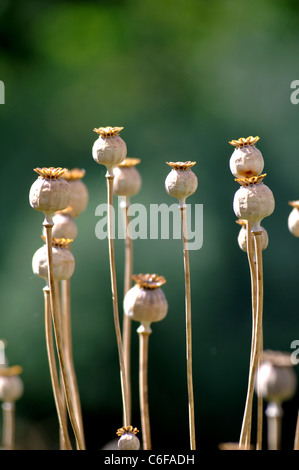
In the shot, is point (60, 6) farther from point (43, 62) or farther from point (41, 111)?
point (41, 111)

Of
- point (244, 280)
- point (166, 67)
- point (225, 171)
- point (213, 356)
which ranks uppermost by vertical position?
point (166, 67)

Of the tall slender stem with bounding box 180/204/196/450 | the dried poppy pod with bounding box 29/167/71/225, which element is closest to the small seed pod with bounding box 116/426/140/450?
the tall slender stem with bounding box 180/204/196/450

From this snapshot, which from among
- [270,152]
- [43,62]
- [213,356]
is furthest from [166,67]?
[213,356]

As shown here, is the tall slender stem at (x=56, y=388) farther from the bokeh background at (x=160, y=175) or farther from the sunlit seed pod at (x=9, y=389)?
the bokeh background at (x=160, y=175)

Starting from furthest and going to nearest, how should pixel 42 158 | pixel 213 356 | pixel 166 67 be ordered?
pixel 166 67 < pixel 42 158 < pixel 213 356

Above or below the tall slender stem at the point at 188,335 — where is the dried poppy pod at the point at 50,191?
above

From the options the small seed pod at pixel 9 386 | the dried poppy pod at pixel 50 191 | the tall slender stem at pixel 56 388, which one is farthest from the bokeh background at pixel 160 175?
the dried poppy pod at pixel 50 191
